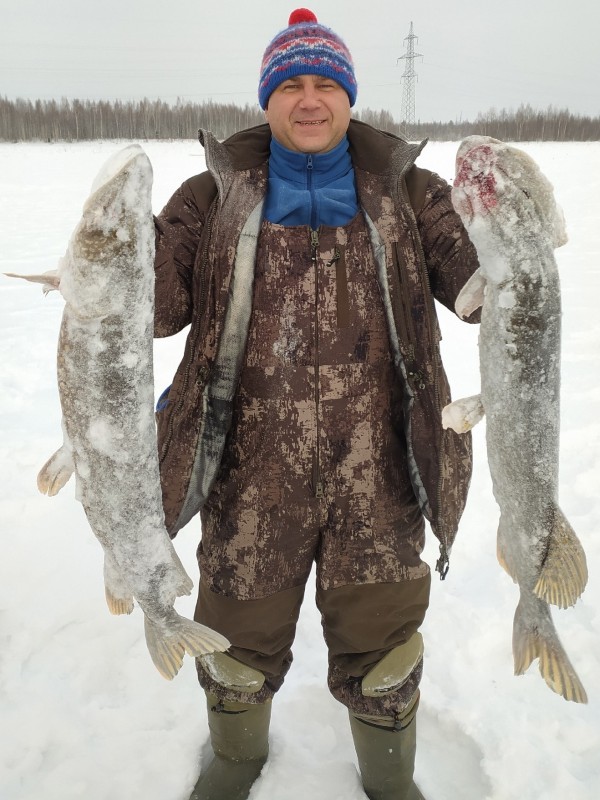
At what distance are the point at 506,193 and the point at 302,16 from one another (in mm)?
1387

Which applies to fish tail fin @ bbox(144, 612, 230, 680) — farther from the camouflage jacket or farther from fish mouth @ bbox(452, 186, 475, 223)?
fish mouth @ bbox(452, 186, 475, 223)

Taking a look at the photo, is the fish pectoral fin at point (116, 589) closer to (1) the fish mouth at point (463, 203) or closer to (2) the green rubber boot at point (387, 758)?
(2) the green rubber boot at point (387, 758)

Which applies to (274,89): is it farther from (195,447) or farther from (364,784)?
(364,784)

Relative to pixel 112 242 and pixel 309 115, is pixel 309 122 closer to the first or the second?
pixel 309 115

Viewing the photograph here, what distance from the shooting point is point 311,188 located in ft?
7.02

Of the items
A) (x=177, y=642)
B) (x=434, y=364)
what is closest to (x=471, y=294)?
(x=434, y=364)

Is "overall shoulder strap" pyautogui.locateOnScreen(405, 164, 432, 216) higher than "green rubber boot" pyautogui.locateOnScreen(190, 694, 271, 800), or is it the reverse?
"overall shoulder strap" pyautogui.locateOnScreen(405, 164, 432, 216)

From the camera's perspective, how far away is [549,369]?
5.74ft

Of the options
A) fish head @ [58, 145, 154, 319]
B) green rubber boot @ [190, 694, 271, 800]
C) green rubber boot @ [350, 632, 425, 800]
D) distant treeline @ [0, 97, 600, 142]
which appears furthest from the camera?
distant treeline @ [0, 97, 600, 142]

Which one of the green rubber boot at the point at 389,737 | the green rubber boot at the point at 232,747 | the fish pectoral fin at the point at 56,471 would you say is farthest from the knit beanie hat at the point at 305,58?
the green rubber boot at the point at 232,747

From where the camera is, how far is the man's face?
2.09 m

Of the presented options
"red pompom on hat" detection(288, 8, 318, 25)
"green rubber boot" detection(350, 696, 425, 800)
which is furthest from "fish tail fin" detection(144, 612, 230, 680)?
"red pompom on hat" detection(288, 8, 318, 25)

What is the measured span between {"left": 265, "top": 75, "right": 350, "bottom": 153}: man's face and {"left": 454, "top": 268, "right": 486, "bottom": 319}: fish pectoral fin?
0.78 metres

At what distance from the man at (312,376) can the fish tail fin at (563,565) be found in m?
0.38
